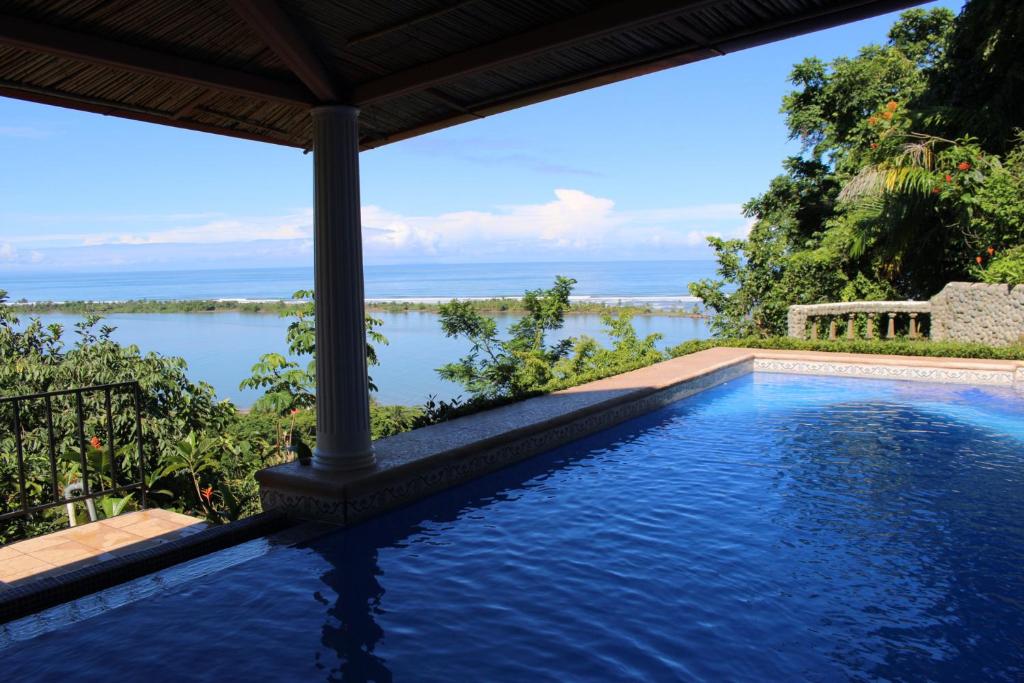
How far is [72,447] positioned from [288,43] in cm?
443

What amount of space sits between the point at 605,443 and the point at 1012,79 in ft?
35.3

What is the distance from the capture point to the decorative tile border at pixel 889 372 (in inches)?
385

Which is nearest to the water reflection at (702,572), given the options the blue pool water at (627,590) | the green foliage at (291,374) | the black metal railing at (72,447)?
the blue pool water at (627,590)

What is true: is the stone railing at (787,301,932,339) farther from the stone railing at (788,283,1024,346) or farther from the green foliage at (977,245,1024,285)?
the green foliage at (977,245,1024,285)

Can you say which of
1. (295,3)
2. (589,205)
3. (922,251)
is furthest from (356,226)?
(589,205)

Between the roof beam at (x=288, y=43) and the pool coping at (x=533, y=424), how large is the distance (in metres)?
2.56

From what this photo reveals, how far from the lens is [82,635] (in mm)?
3303

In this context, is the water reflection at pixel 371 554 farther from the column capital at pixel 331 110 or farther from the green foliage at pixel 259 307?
the green foliage at pixel 259 307

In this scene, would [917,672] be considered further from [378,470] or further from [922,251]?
[922,251]

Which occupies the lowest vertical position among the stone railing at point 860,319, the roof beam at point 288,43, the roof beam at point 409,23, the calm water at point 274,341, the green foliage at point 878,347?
the calm water at point 274,341

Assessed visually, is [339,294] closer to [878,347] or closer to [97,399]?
[97,399]

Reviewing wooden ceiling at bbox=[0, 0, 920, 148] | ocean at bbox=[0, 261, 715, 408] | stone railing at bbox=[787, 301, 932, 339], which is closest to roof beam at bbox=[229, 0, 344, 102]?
wooden ceiling at bbox=[0, 0, 920, 148]

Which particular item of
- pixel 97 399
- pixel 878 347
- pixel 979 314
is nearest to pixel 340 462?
pixel 97 399

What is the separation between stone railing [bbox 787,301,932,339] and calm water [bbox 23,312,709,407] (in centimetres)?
268
